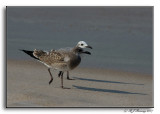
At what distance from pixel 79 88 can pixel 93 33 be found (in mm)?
2511

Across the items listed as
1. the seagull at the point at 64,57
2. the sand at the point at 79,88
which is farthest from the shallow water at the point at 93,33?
the seagull at the point at 64,57

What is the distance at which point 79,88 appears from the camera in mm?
10820

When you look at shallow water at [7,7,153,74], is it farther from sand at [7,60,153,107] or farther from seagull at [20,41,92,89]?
seagull at [20,41,92,89]

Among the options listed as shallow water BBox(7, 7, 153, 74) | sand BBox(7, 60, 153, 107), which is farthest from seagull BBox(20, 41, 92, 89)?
shallow water BBox(7, 7, 153, 74)

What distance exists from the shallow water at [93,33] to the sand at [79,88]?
0.93ft

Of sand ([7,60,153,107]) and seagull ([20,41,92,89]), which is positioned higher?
seagull ([20,41,92,89])

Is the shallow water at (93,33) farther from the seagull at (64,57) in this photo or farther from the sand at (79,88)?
the seagull at (64,57)

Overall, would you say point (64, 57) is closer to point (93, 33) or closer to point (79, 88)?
point (79, 88)

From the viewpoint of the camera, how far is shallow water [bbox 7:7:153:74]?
39.3 feet

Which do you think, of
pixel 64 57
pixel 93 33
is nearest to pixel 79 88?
pixel 64 57

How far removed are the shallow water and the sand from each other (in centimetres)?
28

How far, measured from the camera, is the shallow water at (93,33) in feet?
39.3
